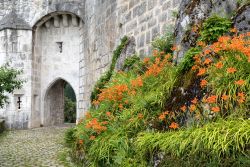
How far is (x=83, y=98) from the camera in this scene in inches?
586

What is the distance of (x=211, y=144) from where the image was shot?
259 centimetres

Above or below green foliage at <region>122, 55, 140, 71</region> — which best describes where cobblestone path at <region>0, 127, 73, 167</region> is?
below

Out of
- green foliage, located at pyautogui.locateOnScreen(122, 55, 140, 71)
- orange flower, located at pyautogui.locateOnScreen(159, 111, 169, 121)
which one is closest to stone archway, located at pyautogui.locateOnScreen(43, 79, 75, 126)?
green foliage, located at pyautogui.locateOnScreen(122, 55, 140, 71)

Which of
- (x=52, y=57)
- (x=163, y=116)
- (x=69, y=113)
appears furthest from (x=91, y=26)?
(x=163, y=116)

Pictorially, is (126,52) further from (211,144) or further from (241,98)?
(211,144)

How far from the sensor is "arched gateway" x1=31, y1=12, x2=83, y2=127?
634 inches

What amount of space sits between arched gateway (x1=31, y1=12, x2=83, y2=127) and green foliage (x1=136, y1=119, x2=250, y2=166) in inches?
526

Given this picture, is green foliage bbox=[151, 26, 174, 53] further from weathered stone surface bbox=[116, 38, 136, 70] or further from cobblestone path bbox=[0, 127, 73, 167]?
cobblestone path bbox=[0, 127, 73, 167]

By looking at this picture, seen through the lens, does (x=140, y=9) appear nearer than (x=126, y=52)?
Yes

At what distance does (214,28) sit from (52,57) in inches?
531

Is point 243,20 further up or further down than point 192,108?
further up

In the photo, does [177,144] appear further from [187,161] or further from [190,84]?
Answer: [190,84]

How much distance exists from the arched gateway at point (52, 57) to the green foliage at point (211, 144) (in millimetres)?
13360

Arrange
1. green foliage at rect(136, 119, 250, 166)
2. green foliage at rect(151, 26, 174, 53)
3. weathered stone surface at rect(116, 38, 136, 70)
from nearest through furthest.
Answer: green foliage at rect(136, 119, 250, 166) < green foliage at rect(151, 26, 174, 53) < weathered stone surface at rect(116, 38, 136, 70)
